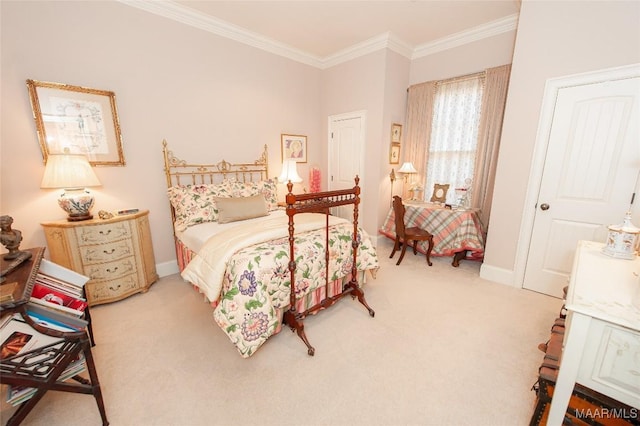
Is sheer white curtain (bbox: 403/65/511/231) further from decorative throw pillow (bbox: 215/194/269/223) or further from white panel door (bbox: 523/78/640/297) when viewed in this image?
decorative throw pillow (bbox: 215/194/269/223)

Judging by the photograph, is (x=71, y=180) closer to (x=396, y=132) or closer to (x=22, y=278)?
(x=22, y=278)

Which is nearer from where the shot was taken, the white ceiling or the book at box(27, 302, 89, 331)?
the book at box(27, 302, 89, 331)

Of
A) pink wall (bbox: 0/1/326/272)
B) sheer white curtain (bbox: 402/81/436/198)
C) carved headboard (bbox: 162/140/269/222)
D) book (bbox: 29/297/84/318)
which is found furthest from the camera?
sheer white curtain (bbox: 402/81/436/198)

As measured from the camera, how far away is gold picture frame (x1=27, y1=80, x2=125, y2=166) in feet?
7.73

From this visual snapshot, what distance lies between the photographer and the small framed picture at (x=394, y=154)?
4.22 metres

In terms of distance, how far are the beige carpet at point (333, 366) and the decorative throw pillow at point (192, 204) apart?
0.83 metres

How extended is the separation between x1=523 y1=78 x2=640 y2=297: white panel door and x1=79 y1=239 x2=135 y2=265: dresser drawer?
14.0 ft

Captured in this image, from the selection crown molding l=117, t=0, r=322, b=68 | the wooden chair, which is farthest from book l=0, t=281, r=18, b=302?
the wooden chair

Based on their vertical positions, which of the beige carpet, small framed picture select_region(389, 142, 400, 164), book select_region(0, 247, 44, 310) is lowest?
the beige carpet

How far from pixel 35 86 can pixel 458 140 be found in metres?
4.87

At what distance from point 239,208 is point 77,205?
145 centimetres

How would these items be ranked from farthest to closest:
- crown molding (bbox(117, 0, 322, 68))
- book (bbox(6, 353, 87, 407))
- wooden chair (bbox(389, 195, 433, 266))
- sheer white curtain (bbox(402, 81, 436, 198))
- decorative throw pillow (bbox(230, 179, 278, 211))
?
sheer white curtain (bbox(402, 81, 436, 198)), wooden chair (bbox(389, 195, 433, 266)), decorative throw pillow (bbox(230, 179, 278, 211)), crown molding (bbox(117, 0, 322, 68)), book (bbox(6, 353, 87, 407))

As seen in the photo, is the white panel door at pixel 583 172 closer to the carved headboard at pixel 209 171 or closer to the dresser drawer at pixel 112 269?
the carved headboard at pixel 209 171

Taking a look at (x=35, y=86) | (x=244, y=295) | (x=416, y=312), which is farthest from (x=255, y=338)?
(x=35, y=86)
